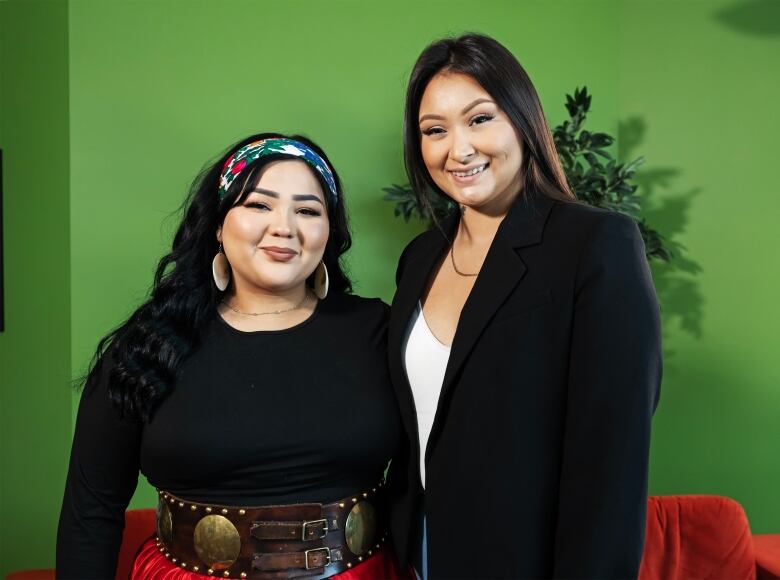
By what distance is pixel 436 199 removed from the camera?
2.69 metres

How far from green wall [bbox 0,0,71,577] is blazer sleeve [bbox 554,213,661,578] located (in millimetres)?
2099

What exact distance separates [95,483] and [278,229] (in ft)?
2.23

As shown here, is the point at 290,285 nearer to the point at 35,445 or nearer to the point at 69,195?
the point at 69,195

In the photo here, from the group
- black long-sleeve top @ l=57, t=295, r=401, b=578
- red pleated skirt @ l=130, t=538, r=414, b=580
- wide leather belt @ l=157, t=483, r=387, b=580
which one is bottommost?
red pleated skirt @ l=130, t=538, r=414, b=580

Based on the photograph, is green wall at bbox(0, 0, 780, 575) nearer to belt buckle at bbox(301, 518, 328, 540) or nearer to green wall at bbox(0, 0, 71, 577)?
green wall at bbox(0, 0, 71, 577)

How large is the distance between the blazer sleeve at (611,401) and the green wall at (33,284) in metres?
2.10

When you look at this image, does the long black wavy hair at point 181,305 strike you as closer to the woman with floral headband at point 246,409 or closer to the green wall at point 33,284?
the woman with floral headband at point 246,409

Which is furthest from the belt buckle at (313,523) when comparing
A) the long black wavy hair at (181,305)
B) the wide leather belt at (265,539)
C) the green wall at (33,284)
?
the green wall at (33,284)

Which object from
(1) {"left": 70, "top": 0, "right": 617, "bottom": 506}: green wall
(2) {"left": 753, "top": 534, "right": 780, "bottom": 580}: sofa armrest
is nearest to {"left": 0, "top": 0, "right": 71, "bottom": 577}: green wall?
(1) {"left": 70, "top": 0, "right": 617, "bottom": 506}: green wall

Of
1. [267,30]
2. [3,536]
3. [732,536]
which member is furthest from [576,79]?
[3,536]

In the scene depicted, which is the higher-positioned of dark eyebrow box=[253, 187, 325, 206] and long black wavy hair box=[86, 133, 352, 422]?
dark eyebrow box=[253, 187, 325, 206]

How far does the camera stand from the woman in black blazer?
1.24m

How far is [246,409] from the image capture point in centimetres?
156

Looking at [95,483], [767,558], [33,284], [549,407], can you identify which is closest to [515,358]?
[549,407]
